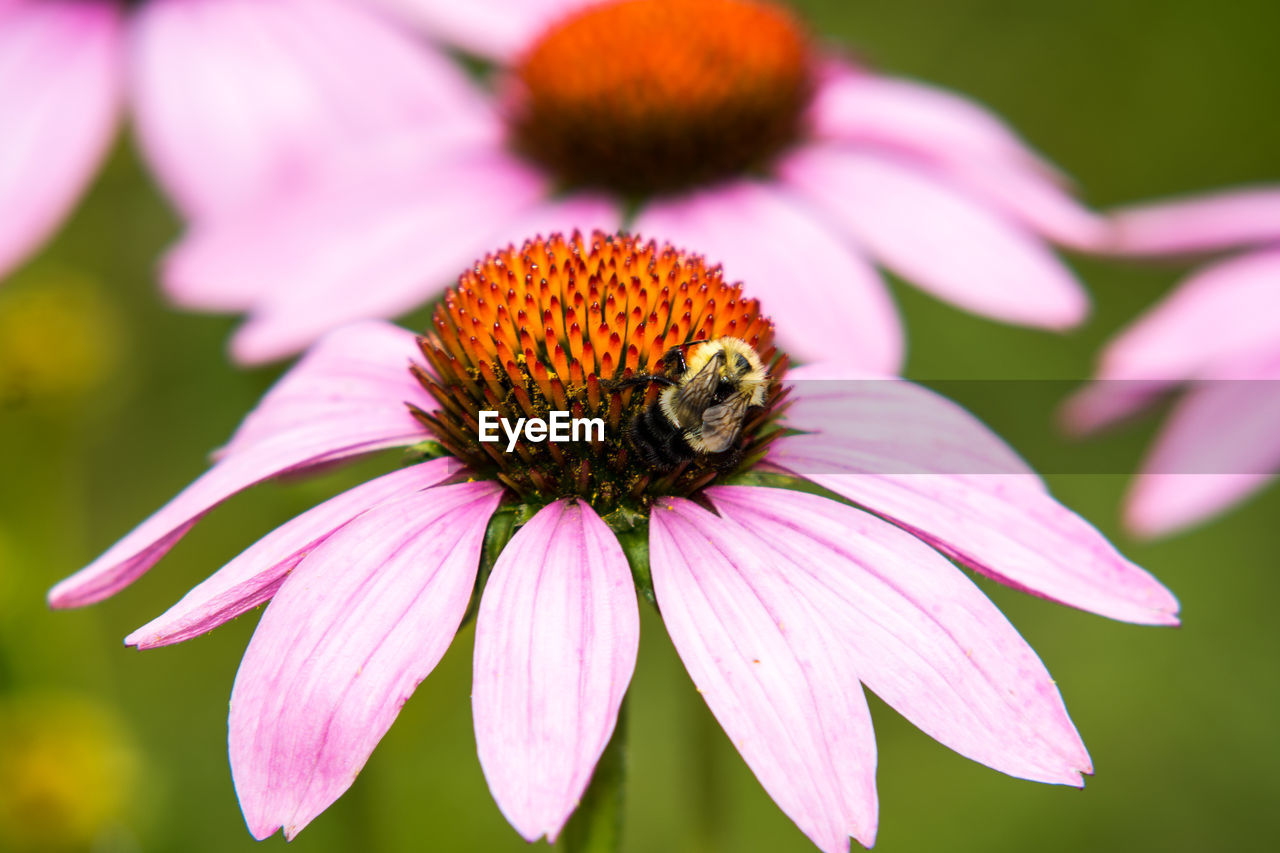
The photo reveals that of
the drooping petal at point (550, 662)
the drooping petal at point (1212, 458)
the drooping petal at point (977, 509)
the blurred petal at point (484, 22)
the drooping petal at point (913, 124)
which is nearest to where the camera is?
the drooping petal at point (550, 662)

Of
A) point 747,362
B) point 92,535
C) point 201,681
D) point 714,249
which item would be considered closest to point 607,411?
point 747,362

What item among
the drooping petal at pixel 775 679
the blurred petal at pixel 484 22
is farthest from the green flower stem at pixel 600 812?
the blurred petal at pixel 484 22

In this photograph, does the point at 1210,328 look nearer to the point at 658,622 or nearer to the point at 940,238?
the point at 940,238

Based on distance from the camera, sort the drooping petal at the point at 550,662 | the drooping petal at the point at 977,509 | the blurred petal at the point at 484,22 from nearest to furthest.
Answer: the drooping petal at the point at 550,662, the drooping petal at the point at 977,509, the blurred petal at the point at 484,22

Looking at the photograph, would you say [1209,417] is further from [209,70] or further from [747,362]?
[209,70]

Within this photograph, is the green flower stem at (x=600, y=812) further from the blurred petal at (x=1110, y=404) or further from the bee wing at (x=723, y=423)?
the blurred petal at (x=1110, y=404)

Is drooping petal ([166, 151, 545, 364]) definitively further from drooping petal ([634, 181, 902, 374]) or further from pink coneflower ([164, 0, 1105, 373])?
drooping petal ([634, 181, 902, 374])

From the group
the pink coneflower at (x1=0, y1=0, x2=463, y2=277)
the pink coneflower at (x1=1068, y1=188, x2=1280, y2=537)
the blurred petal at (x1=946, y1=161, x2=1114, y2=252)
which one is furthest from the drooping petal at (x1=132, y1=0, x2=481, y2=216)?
the pink coneflower at (x1=1068, y1=188, x2=1280, y2=537)
